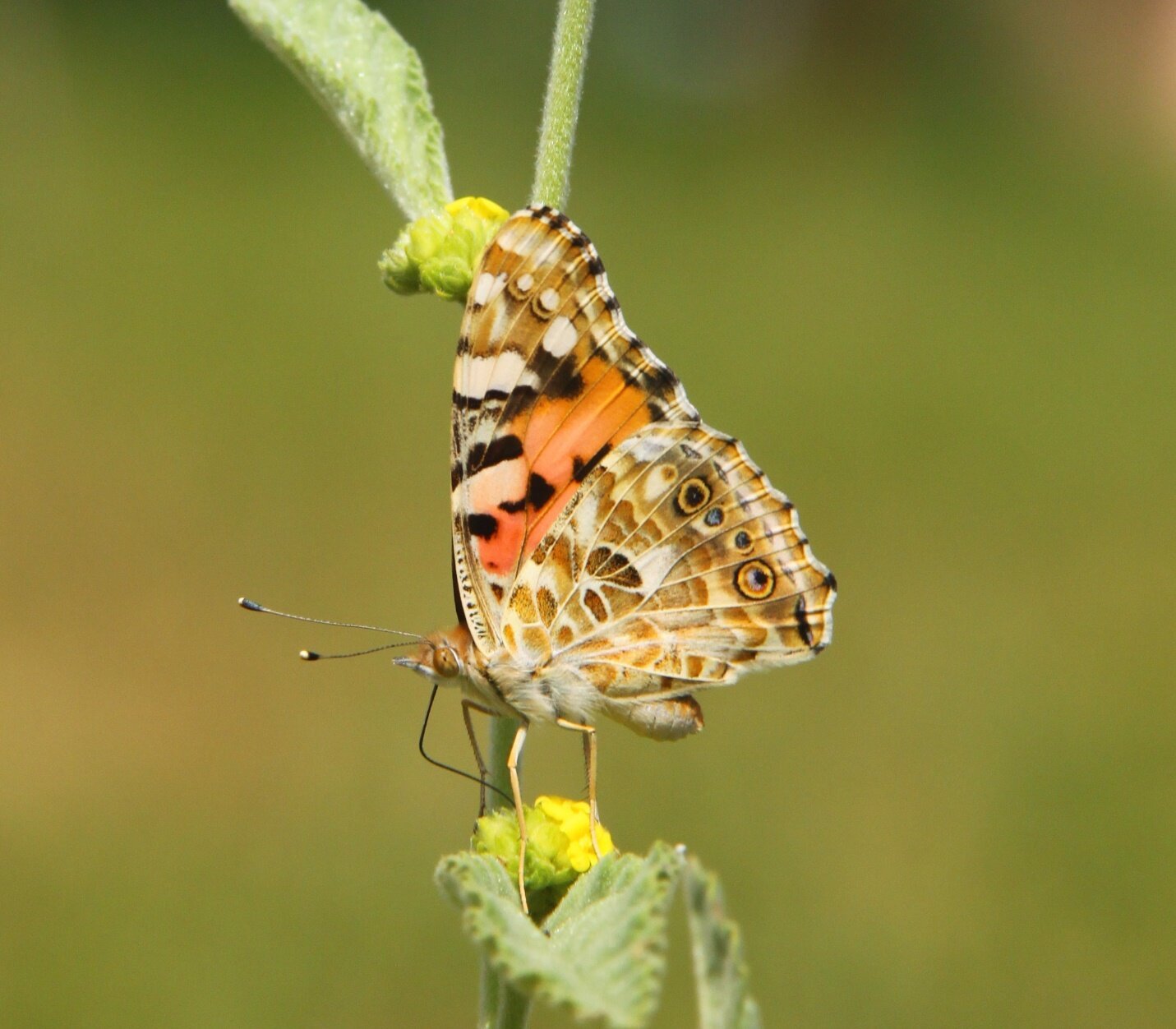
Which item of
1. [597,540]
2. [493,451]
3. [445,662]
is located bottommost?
[445,662]

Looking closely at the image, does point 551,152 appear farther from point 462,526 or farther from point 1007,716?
point 1007,716

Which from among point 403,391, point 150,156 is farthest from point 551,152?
point 150,156

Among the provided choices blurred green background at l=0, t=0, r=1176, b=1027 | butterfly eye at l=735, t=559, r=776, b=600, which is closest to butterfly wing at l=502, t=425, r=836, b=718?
butterfly eye at l=735, t=559, r=776, b=600

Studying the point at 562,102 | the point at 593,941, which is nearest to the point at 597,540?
the point at 562,102

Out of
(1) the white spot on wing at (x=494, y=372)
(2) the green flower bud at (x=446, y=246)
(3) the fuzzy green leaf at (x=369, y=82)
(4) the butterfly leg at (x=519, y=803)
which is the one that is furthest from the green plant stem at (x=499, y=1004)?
(3) the fuzzy green leaf at (x=369, y=82)

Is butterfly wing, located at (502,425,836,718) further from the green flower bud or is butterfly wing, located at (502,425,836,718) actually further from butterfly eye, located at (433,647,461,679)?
the green flower bud

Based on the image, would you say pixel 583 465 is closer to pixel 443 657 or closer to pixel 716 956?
pixel 443 657
